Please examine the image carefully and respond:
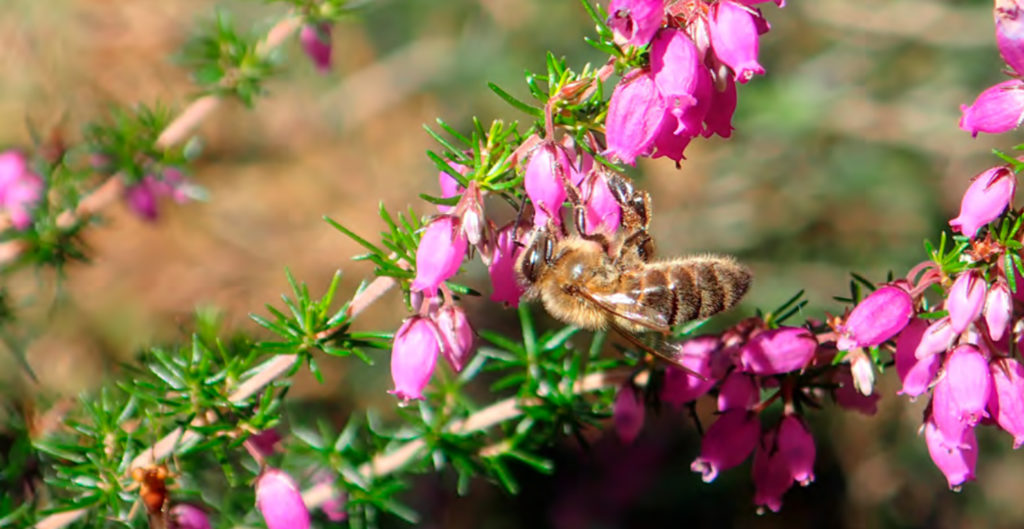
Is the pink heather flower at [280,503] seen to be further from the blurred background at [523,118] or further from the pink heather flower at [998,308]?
the blurred background at [523,118]

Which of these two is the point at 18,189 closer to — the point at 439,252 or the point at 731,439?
the point at 439,252

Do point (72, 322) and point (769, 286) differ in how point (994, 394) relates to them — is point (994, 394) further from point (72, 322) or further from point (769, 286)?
point (72, 322)

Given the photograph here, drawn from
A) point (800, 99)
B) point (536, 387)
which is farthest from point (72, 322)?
point (800, 99)

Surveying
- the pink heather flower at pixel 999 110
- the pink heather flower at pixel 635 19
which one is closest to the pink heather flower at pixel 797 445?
the pink heather flower at pixel 999 110

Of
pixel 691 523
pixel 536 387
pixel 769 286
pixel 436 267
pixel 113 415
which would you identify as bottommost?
pixel 691 523

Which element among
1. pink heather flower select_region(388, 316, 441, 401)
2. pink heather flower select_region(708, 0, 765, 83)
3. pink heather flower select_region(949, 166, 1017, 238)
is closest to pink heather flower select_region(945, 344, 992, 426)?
pink heather flower select_region(949, 166, 1017, 238)
